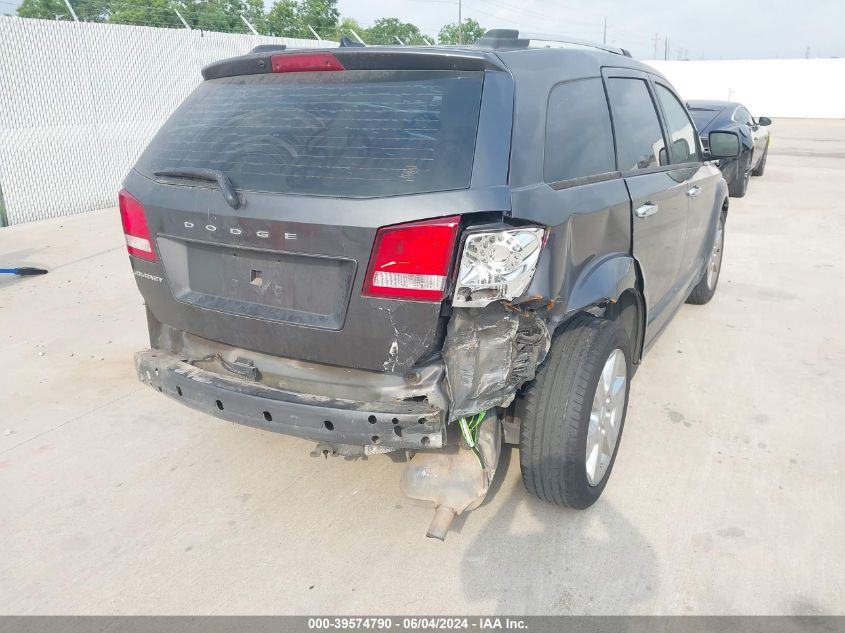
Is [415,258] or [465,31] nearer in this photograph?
[415,258]

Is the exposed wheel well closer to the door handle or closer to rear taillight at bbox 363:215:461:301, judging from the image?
the door handle

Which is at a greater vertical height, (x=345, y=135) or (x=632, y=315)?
(x=345, y=135)

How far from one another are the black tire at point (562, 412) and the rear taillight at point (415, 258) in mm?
686

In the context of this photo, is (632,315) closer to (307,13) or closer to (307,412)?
(307,412)

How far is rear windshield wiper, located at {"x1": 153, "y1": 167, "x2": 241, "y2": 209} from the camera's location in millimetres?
2525

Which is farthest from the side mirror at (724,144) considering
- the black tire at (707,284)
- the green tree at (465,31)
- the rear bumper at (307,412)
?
the green tree at (465,31)

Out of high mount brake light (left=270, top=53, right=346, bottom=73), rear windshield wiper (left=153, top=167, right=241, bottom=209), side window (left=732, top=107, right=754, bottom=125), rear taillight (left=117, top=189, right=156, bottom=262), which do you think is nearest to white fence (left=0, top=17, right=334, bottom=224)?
rear taillight (left=117, top=189, right=156, bottom=262)

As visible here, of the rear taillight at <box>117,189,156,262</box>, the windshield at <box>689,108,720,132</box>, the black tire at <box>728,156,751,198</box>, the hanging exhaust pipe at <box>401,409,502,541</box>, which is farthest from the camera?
the windshield at <box>689,108,720,132</box>

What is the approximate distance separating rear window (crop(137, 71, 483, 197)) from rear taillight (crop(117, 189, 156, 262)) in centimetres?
21

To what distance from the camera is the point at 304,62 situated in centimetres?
277

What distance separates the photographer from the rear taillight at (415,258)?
7.38 ft

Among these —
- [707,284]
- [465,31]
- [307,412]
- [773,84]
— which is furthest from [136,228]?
[465,31]

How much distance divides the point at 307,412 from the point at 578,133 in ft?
5.37

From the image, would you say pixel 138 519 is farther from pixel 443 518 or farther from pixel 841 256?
pixel 841 256
